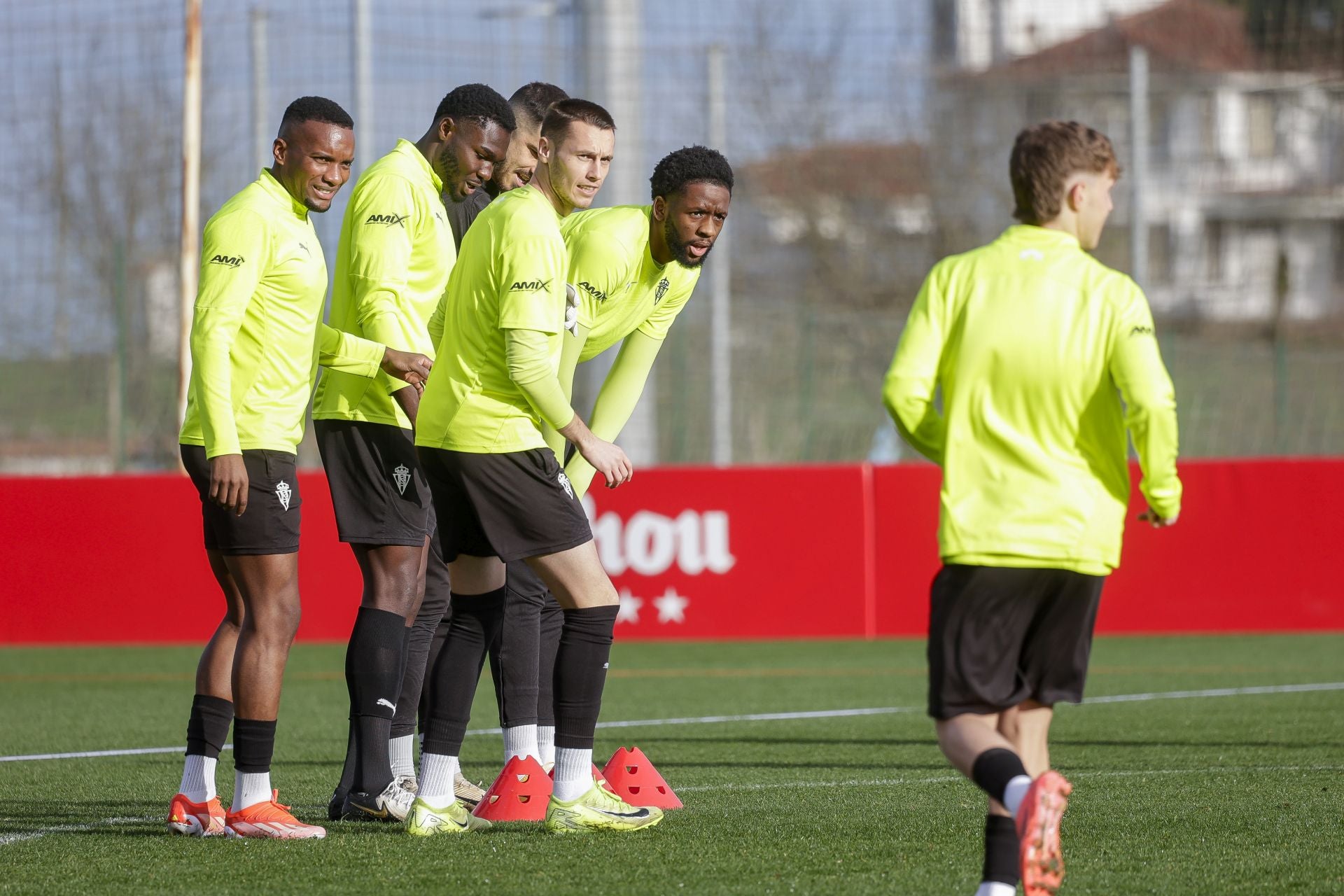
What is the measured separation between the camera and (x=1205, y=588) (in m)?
12.1

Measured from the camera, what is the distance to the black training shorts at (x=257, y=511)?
199 inches

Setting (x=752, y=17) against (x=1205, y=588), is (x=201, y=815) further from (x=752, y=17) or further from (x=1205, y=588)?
(x=752, y=17)

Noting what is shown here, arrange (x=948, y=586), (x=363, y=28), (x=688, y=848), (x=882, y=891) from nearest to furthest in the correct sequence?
(x=948, y=586) → (x=882, y=891) → (x=688, y=848) → (x=363, y=28)

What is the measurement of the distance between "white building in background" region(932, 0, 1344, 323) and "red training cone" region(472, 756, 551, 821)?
11.4m

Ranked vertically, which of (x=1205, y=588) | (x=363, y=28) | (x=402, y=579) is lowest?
(x=1205, y=588)

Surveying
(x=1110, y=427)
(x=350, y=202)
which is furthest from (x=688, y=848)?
(x=350, y=202)

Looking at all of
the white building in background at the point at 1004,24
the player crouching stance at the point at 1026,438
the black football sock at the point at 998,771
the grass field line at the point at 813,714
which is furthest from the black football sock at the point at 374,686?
the white building in background at the point at 1004,24

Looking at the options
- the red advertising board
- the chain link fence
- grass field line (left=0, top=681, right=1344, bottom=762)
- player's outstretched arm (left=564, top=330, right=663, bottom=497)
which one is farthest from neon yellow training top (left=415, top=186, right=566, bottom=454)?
the chain link fence

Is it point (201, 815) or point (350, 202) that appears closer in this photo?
point (201, 815)

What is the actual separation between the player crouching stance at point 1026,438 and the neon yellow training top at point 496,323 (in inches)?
51.7

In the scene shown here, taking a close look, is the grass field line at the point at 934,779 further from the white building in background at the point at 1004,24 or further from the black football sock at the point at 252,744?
the white building in background at the point at 1004,24

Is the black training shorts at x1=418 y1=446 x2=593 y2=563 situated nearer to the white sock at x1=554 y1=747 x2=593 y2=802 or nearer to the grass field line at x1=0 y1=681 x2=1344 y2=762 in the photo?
the white sock at x1=554 y1=747 x2=593 y2=802

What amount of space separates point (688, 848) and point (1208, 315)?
13.6m

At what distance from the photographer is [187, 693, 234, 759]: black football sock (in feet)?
17.2
